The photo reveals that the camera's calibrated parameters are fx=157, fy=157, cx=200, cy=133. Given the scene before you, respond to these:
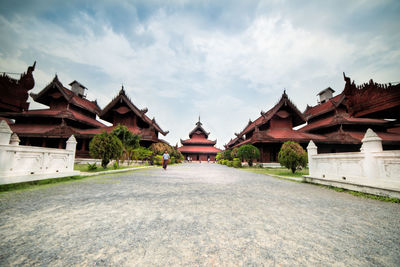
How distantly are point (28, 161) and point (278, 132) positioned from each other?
19.6 metres

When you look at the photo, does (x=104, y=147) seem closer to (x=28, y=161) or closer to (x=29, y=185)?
(x=28, y=161)

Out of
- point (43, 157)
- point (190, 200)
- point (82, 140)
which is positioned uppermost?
point (82, 140)

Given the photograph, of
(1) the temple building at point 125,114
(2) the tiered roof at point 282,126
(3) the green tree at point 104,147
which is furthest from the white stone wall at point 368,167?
(1) the temple building at point 125,114

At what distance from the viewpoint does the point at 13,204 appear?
2719 millimetres

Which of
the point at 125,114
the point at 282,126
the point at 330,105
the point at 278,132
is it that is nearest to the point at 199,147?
the point at 125,114

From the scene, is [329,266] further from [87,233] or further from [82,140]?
[82,140]

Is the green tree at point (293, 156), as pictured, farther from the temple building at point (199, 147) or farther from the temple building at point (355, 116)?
the temple building at point (199, 147)

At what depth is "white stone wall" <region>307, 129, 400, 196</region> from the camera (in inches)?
150

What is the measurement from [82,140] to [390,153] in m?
23.0

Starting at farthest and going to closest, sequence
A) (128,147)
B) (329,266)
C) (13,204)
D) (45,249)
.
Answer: (128,147)
(13,204)
(45,249)
(329,266)

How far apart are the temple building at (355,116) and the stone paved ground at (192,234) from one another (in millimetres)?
3480

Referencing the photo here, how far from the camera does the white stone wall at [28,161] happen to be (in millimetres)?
4078

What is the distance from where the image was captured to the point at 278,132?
59.6 ft

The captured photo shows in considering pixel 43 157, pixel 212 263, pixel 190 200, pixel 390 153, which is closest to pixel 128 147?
pixel 43 157
